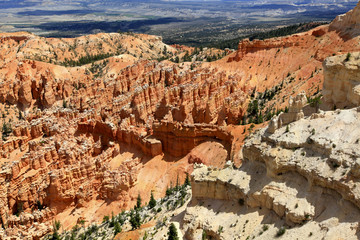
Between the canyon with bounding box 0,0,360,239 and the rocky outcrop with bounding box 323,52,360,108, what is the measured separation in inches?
4.5

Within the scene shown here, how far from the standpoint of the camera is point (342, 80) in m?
28.7

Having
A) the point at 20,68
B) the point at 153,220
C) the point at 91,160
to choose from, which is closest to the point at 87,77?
the point at 20,68

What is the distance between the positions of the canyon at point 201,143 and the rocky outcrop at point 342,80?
0.12 m

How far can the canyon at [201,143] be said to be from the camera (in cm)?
2011

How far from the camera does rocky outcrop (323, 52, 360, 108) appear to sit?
27.4 metres

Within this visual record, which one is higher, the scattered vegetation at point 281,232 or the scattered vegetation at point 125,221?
the scattered vegetation at point 281,232

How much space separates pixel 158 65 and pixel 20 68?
39658 mm

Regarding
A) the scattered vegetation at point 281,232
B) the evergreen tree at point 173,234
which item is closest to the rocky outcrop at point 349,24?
the scattered vegetation at point 281,232

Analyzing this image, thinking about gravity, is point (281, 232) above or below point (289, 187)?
below

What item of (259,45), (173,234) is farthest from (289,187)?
(259,45)

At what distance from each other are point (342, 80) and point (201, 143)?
2153 centimetres

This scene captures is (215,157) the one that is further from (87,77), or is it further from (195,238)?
(87,77)

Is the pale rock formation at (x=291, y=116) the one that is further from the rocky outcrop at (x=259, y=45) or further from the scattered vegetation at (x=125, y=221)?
the rocky outcrop at (x=259, y=45)

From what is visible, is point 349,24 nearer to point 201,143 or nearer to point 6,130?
point 201,143
